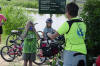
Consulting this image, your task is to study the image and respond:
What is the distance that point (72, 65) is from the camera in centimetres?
348

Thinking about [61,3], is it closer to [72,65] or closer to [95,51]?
[95,51]

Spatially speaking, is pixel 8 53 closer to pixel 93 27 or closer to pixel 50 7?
pixel 50 7

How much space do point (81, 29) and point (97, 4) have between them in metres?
1.53

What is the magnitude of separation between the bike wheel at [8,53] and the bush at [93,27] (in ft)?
9.81

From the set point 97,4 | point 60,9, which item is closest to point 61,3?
point 60,9

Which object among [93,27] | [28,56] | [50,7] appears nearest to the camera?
[93,27]

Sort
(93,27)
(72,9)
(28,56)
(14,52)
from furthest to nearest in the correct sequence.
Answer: (14,52)
(28,56)
(93,27)
(72,9)

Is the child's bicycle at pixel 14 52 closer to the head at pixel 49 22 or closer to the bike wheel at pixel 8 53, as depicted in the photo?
the bike wheel at pixel 8 53

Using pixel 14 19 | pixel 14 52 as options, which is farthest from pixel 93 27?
pixel 14 19

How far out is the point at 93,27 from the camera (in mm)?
4793

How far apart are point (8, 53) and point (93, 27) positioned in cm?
322

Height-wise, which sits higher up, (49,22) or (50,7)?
(50,7)

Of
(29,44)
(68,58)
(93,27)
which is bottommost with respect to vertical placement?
(29,44)

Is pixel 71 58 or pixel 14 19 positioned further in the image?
pixel 14 19
